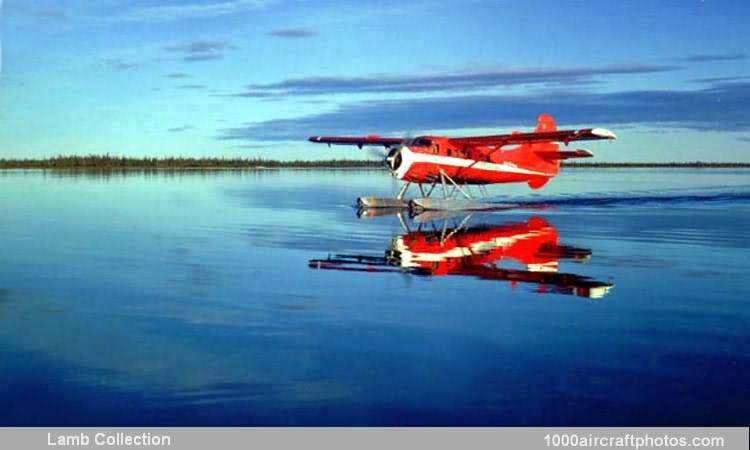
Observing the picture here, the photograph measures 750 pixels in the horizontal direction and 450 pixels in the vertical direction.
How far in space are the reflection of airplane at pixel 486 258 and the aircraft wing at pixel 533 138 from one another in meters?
8.34

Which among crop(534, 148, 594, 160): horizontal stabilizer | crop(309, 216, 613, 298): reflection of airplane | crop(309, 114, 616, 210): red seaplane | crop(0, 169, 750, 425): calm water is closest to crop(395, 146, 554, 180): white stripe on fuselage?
→ crop(309, 114, 616, 210): red seaplane

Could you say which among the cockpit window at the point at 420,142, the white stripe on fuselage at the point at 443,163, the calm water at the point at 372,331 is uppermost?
the cockpit window at the point at 420,142

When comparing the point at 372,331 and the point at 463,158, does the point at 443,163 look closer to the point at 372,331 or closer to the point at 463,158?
the point at 463,158

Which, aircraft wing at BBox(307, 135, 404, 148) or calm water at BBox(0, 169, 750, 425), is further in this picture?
aircraft wing at BBox(307, 135, 404, 148)

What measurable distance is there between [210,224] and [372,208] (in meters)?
8.19

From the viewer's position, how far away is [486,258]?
41.8 feet

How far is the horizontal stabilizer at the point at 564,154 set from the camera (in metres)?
33.0

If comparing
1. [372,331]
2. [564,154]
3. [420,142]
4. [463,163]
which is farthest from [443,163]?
[372,331]

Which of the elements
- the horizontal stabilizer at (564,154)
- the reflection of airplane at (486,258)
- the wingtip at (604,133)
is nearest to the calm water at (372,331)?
the reflection of airplane at (486,258)

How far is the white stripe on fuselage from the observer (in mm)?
25469

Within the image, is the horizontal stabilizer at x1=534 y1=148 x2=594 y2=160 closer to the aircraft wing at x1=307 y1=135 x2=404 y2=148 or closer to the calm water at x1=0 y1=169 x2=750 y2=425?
the aircraft wing at x1=307 y1=135 x2=404 y2=148

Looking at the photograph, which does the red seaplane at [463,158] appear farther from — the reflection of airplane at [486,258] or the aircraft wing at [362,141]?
the reflection of airplane at [486,258]

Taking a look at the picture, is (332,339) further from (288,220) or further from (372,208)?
(372,208)
